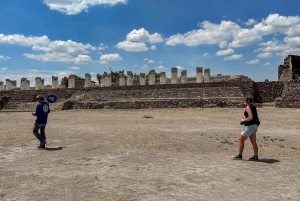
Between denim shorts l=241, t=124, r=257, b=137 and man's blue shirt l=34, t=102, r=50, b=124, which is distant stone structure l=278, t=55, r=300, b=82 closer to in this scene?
denim shorts l=241, t=124, r=257, b=137

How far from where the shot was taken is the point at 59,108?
25422mm

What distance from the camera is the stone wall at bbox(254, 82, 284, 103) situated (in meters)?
27.6

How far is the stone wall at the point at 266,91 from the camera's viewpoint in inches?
1088

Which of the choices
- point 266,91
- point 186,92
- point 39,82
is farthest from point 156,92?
point 39,82

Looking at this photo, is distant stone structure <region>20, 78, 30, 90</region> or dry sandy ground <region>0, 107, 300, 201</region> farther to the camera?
distant stone structure <region>20, 78, 30, 90</region>

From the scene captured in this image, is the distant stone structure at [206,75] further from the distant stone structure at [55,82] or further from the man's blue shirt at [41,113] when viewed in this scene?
the man's blue shirt at [41,113]

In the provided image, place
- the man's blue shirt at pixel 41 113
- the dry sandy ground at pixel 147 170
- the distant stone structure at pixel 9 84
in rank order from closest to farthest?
the dry sandy ground at pixel 147 170 < the man's blue shirt at pixel 41 113 < the distant stone structure at pixel 9 84

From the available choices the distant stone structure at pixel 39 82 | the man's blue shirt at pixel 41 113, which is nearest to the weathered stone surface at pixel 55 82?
the distant stone structure at pixel 39 82

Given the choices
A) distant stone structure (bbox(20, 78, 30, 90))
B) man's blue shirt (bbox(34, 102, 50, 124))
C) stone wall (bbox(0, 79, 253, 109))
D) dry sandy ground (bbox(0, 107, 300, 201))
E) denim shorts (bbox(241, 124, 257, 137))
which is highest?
distant stone structure (bbox(20, 78, 30, 90))

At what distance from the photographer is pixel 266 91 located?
27.8 metres

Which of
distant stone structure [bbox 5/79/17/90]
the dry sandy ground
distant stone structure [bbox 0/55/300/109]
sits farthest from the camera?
distant stone structure [bbox 5/79/17/90]

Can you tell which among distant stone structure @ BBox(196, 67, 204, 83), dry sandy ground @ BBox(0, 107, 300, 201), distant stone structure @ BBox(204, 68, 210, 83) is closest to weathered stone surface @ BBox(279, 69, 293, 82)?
distant stone structure @ BBox(204, 68, 210, 83)

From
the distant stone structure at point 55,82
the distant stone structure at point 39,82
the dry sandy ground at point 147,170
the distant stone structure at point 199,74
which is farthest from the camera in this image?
the distant stone structure at point 39,82

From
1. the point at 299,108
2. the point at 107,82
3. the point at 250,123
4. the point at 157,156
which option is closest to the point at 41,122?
the point at 157,156
